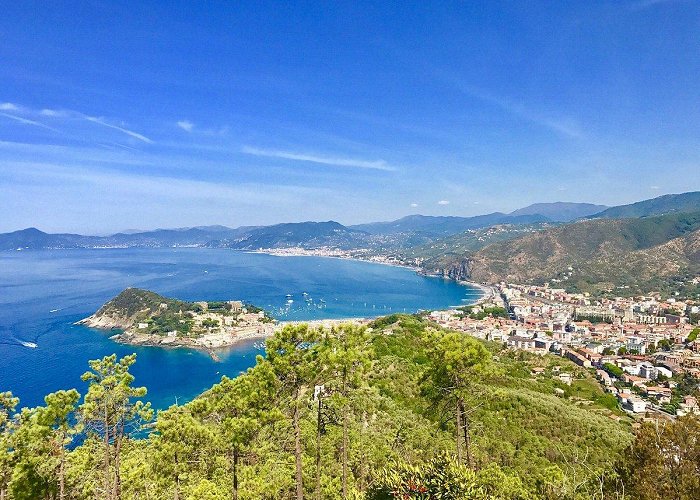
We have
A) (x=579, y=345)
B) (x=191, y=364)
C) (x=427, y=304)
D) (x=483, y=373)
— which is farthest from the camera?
(x=427, y=304)

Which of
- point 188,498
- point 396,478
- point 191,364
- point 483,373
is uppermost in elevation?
point 483,373

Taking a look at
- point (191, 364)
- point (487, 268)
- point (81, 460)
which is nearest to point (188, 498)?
point (81, 460)

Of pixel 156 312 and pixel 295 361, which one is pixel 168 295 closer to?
pixel 156 312

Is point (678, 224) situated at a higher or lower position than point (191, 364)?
higher

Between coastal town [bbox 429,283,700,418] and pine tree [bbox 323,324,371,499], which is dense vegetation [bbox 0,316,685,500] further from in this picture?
coastal town [bbox 429,283,700,418]

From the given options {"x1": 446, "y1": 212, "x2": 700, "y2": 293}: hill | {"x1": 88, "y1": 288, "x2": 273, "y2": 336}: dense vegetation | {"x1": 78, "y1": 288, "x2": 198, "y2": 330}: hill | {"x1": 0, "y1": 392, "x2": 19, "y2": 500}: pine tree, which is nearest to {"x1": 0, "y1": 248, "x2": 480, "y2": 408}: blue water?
{"x1": 78, "y1": 288, "x2": 198, "y2": 330}: hill

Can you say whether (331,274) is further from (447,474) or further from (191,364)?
(447,474)

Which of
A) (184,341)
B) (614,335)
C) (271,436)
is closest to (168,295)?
(184,341)
